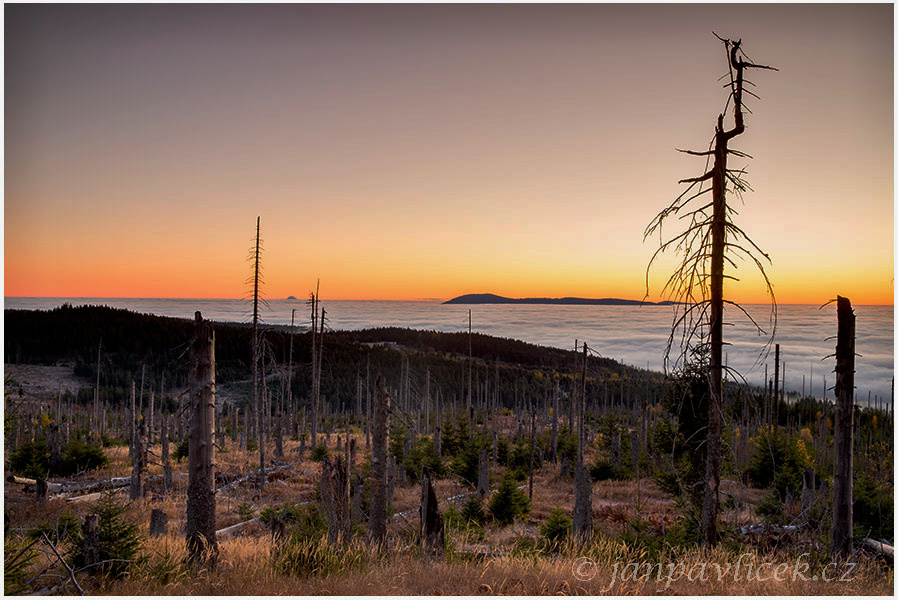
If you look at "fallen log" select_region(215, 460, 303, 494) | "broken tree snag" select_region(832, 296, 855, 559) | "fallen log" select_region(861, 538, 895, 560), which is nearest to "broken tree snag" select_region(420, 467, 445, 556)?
"broken tree snag" select_region(832, 296, 855, 559)

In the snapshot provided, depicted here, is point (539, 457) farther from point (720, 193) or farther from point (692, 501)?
point (720, 193)

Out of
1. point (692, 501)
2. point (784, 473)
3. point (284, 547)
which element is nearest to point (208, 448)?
point (284, 547)

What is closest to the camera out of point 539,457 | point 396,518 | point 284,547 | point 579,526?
point 284,547

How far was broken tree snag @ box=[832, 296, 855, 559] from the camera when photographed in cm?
916

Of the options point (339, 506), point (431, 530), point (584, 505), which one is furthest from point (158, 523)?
point (584, 505)

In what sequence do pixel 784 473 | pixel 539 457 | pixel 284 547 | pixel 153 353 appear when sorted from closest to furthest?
pixel 284 547 < pixel 784 473 < pixel 539 457 < pixel 153 353

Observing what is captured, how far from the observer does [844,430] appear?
947cm

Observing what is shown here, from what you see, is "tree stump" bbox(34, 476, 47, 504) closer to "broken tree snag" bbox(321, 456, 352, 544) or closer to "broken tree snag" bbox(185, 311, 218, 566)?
"broken tree snag" bbox(321, 456, 352, 544)

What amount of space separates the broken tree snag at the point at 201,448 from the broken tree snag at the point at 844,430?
10911 millimetres

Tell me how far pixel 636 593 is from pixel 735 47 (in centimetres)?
809

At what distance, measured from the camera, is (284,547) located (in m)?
8.37

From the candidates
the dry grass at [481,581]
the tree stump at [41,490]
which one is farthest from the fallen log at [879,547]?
the tree stump at [41,490]

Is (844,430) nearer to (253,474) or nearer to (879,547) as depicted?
(879,547)

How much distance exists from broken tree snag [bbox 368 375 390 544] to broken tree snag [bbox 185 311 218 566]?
9.17 ft
